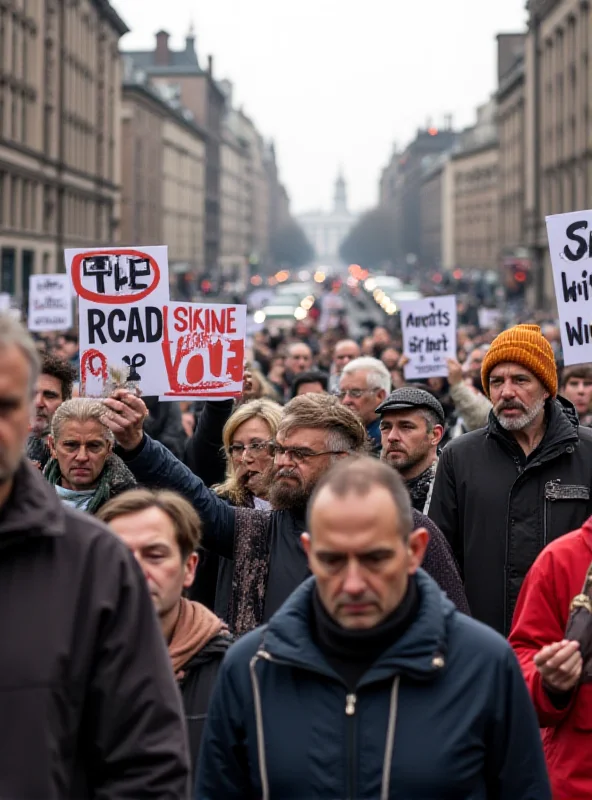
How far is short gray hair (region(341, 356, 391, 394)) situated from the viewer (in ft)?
30.2

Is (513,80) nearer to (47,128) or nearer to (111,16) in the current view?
(111,16)

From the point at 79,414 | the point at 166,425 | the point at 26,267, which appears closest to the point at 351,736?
the point at 79,414

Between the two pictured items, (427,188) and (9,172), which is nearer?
(9,172)

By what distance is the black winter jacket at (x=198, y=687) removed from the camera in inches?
166

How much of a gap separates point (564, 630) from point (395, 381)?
9.22 metres

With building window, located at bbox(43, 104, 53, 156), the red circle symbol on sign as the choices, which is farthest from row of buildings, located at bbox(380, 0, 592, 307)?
the red circle symbol on sign

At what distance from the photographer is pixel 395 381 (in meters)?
13.5

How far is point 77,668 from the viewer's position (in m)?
3.02

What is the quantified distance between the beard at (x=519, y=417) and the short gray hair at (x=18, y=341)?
10.7ft

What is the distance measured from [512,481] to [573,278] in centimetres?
199

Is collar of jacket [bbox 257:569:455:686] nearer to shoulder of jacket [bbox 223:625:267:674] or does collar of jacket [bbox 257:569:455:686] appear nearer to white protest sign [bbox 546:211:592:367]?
shoulder of jacket [bbox 223:625:267:674]

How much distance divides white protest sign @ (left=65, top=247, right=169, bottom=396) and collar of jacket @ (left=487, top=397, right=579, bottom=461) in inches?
78.5

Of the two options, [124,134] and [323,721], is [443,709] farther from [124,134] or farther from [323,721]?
[124,134]

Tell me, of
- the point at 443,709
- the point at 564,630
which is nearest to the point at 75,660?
the point at 443,709
